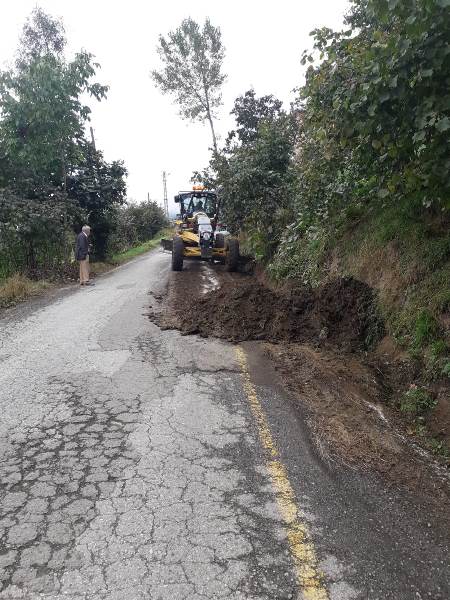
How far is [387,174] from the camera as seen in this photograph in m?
5.06

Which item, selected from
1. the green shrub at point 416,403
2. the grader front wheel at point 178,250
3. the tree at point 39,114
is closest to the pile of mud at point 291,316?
the green shrub at point 416,403

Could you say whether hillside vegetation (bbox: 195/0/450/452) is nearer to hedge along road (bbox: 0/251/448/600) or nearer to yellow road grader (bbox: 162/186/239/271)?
hedge along road (bbox: 0/251/448/600)

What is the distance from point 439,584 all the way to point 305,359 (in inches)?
139

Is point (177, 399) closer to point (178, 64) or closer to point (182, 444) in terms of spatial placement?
point (182, 444)

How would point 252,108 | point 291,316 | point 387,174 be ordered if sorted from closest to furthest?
point 387,174
point 291,316
point 252,108

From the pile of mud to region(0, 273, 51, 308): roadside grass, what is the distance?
13.9ft

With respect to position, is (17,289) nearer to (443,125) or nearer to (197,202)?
(197,202)

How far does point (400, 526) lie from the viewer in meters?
2.82

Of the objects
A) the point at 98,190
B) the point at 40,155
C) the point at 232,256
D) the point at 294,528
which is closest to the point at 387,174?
the point at 294,528

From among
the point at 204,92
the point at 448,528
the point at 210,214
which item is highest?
the point at 204,92

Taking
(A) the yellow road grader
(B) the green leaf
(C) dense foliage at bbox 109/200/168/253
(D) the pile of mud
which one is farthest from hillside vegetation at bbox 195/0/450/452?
(C) dense foliage at bbox 109/200/168/253

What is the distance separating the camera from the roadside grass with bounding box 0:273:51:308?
33.5ft

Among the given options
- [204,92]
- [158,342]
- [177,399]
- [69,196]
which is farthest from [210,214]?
[204,92]

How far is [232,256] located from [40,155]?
6.63m
